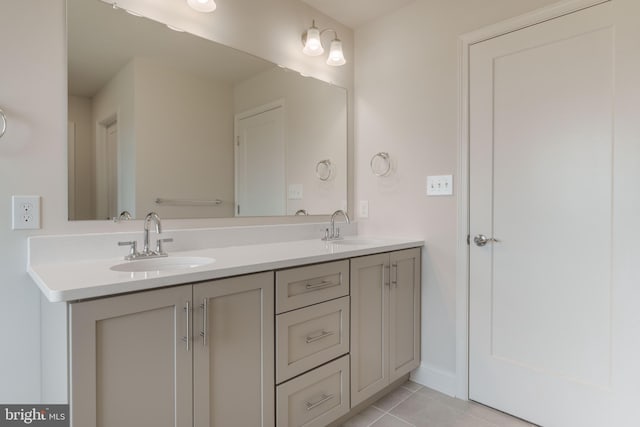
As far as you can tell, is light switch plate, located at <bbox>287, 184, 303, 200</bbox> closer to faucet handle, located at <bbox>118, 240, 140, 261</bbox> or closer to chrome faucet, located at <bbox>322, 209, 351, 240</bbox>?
chrome faucet, located at <bbox>322, 209, 351, 240</bbox>

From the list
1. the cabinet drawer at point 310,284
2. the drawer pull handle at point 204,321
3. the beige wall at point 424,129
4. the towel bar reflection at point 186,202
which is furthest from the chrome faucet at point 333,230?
the drawer pull handle at point 204,321

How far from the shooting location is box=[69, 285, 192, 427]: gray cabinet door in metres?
0.94

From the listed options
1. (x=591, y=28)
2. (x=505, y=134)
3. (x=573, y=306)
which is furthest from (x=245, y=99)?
(x=573, y=306)

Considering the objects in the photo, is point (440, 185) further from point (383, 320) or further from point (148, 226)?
point (148, 226)

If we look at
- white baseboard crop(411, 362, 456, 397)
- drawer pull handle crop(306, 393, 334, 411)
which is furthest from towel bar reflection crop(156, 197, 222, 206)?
white baseboard crop(411, 362, 456, 397)

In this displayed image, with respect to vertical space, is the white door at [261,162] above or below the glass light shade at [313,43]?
below

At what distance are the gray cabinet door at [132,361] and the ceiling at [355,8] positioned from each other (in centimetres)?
201

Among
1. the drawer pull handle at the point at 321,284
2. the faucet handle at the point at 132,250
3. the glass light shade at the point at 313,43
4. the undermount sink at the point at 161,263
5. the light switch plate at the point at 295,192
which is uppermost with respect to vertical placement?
the glass light shade at the point at 313,43

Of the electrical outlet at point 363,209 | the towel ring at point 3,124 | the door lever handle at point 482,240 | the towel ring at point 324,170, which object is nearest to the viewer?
the towel ring at point 3,124

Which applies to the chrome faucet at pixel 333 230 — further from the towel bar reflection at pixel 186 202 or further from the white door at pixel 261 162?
the towel bar reflection at pixel 186 202

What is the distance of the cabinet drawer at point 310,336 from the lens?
1.41 m

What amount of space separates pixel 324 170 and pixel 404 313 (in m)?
1.06

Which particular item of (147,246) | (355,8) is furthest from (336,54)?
(147,246)

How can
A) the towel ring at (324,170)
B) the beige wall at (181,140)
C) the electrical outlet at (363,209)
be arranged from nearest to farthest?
the beige wall at (181,140) < the towel ring at (324,170) < the electrical outlet at (363,209)
